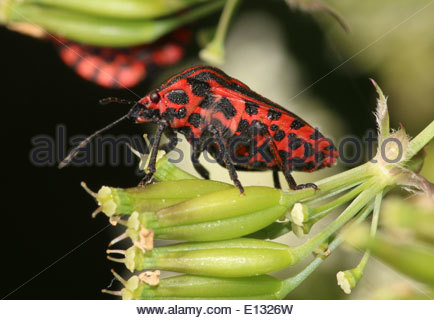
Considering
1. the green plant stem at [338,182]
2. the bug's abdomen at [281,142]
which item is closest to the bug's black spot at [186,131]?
the bug's abdomen at [281,142]

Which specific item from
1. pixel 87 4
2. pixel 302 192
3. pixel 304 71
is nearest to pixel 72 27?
pixel 87 4

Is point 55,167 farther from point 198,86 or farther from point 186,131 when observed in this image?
point 198,86

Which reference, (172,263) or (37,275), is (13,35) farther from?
Answer: (172,263)

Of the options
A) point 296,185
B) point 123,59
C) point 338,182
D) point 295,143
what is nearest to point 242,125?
point 295,143

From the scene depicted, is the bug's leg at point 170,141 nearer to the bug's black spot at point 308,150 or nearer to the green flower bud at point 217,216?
the bug's black spot at point 308,150

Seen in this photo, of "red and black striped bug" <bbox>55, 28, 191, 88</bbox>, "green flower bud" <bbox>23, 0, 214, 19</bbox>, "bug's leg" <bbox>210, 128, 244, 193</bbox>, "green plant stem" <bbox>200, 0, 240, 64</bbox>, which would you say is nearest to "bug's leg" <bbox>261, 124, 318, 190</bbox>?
Result: "bug's leg" <bbox>210, 128, 244, 193</bbox>

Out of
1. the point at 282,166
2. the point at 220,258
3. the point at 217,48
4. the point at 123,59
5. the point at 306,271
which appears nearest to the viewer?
the point at 220,258
